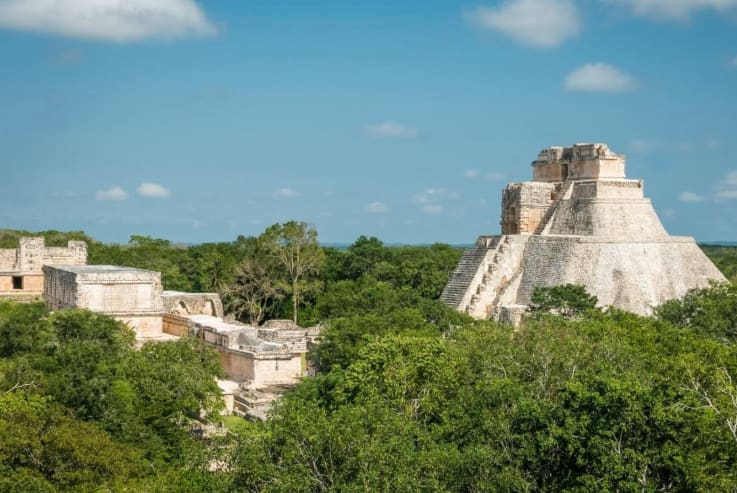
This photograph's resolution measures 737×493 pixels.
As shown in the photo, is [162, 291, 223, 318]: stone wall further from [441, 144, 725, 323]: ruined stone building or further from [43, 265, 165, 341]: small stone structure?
[441, 144, 725, 323]: ruined stone building

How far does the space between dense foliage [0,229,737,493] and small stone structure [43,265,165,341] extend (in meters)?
3.48

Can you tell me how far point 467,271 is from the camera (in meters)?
34.4

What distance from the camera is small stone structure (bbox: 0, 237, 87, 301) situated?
41844 millimetres

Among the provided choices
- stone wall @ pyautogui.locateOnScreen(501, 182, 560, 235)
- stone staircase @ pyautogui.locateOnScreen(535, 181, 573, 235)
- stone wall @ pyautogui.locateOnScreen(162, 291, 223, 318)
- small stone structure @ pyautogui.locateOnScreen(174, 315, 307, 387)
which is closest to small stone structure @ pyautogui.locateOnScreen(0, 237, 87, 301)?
stone wall @ pyautogui.locateOnScreen(162, 291, 223, 318)

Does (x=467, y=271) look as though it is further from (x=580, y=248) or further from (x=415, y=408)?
(x=415, y=408)

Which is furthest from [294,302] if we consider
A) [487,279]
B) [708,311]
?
[708,311]

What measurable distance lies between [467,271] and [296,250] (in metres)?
15.2

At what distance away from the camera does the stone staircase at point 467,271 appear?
33.3 metres

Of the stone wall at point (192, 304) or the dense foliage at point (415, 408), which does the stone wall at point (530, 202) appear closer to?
the dense foliage at point (415, 408)

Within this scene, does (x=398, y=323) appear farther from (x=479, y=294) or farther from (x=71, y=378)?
(x=71, y=378)

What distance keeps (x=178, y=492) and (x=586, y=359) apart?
328 inches

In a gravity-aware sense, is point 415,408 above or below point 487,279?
below

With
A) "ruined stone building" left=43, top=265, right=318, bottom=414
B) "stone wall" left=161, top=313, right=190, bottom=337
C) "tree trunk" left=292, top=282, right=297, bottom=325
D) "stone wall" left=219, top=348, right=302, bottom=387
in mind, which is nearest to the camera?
"stone wall" left=219, top=348, right=302, bottom=387

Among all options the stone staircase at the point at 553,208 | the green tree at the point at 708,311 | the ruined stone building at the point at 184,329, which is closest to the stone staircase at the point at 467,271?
the stone staircase at the point at 553,208
